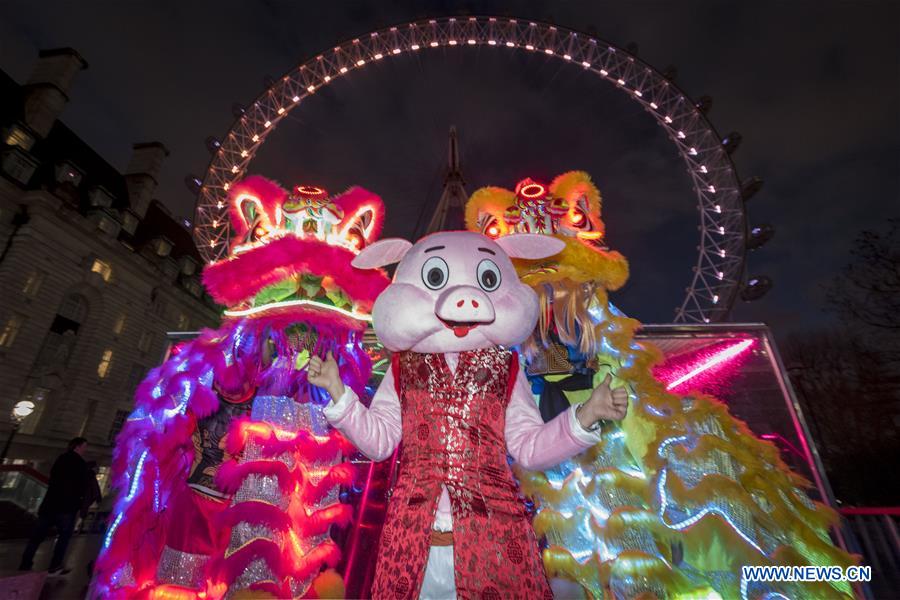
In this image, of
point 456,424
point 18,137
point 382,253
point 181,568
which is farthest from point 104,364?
point 456,424

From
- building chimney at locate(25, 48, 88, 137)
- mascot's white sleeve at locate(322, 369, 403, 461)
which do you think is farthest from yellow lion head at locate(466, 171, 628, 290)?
building chimney at locate(25, 48, 88, 137)

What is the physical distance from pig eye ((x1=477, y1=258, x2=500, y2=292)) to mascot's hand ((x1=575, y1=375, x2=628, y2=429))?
640 millimetres

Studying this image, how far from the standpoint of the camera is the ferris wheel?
11578mm

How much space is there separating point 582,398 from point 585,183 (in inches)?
67.2

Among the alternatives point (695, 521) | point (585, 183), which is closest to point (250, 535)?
point (695, 521)

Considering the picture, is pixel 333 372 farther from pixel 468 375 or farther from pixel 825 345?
pixel 825 345

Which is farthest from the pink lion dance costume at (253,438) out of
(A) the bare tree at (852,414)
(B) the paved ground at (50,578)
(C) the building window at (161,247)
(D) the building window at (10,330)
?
(C) the building window at (161,247)

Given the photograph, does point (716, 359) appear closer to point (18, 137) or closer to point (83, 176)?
point (18, 137)

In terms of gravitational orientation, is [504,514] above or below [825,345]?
below

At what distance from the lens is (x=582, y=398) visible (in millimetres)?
2742

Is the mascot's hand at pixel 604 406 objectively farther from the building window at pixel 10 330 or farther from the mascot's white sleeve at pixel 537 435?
the building window at pixel 10 330

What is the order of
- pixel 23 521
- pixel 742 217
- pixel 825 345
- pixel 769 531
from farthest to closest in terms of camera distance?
pixel 825 345 < pixel 742 217 < pixel 23 521 < pixel 769 531

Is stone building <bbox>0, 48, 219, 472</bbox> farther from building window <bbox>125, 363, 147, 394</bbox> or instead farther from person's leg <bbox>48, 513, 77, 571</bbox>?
person's leg <bbox>48, 513, 77, 571</bbox>

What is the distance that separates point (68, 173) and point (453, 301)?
24348mm
